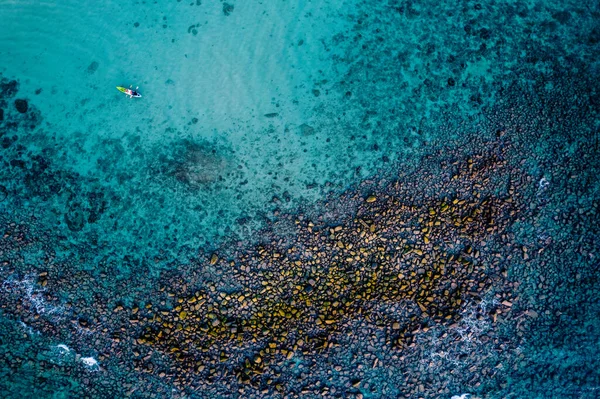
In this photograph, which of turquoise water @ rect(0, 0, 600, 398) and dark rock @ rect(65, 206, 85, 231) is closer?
turquoise water @ rect(0, 0, 600, 398)

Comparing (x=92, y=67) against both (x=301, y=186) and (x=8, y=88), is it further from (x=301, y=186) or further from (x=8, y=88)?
(x=301, y=186)

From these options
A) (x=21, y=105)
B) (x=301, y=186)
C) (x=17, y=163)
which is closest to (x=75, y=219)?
→ (x=17, y=163)

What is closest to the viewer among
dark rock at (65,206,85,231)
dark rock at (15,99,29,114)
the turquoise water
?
the turquoise water

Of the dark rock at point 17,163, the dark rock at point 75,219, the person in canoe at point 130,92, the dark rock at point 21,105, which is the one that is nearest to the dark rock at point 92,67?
the person in canoe at point 130,92

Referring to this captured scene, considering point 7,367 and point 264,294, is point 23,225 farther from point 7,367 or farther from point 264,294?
point 264,294

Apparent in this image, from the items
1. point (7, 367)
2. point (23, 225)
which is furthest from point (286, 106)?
point (7, 367)

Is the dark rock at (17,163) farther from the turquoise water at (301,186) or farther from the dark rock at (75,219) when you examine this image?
the dark rock at (75,219)

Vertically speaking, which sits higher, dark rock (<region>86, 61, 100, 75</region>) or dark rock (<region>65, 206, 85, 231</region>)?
dark rock (<region>86, 61, 100, 75</region>)

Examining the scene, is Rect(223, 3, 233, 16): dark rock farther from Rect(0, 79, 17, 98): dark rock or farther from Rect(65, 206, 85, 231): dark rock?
Rect(65, 206, 85, 231): dark rock

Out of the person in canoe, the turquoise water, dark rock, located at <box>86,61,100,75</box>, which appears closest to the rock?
the turquoise water
